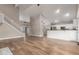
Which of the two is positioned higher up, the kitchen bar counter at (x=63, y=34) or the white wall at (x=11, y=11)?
the white wall at (x=11, y=11)

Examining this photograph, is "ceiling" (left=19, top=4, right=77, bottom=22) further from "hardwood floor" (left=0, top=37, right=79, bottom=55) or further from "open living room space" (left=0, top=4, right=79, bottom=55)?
"hardwood floor" (left=0, top=37, right=79, bottom=55)

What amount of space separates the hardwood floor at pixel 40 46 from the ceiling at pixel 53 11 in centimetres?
49

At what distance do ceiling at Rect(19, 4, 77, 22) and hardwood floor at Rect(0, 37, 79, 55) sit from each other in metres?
0.49

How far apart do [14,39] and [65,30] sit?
1.10 metres

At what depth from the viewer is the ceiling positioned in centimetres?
167

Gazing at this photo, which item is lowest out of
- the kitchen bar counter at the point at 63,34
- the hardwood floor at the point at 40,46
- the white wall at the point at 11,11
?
the hardwood floor at the point at 40,46

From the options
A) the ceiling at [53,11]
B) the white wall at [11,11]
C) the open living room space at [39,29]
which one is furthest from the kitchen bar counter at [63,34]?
the white wall at [11,11]

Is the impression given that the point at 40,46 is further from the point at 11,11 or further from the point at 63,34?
the point at 11,11

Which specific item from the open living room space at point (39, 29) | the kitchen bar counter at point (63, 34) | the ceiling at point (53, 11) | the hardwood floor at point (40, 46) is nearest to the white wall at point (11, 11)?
the open living room space at point (39, 29)

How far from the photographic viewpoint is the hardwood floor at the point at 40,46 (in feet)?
5.34

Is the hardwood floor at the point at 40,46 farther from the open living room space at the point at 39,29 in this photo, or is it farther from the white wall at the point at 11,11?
the white wall at the point at 11,11

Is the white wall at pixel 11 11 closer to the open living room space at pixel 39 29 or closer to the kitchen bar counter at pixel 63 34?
the open living room space at pixel 39 29

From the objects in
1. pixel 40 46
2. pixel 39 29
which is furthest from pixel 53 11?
pixel 40 46
